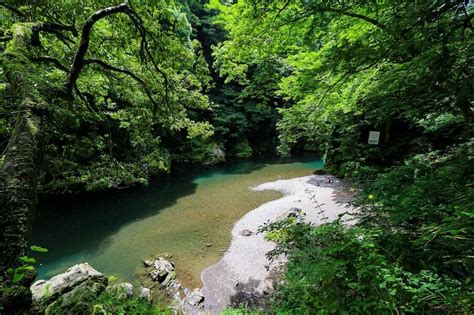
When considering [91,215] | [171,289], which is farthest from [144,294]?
[91,215]

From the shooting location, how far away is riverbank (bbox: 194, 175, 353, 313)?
5566 millimetres

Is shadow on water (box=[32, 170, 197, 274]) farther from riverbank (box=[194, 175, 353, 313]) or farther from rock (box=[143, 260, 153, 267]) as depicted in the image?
riverbank (box=[194, 175, 353, 313])

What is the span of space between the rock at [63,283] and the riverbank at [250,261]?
2581 millimetres

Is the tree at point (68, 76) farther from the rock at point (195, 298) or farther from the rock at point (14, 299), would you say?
the rock at point (195, 298)

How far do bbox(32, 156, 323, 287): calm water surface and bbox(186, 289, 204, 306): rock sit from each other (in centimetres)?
39

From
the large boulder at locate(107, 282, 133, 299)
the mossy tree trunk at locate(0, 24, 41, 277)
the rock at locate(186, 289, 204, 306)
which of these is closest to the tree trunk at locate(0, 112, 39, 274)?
the mossy tree trunk at locate(0, 24, 41, 277)

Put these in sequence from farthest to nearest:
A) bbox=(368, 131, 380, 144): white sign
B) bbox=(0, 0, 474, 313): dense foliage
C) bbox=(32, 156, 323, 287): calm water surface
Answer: bbox=(32, 156, 323, 287): calm water surface → bbox=(368, 131, 380, 144): white sign → bbox=(0, 0, 474, 313): dense foliage

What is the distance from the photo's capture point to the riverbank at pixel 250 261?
5566 mm

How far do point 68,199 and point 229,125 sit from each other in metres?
16.2

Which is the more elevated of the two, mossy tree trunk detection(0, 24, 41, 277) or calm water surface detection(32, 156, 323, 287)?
mossy tree trunk detection(0, 24, 41, 277)

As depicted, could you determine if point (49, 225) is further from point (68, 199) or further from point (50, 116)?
point (50, 116)

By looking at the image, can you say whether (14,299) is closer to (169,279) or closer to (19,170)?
(19,170)

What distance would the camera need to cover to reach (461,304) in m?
1.22

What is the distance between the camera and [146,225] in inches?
381
